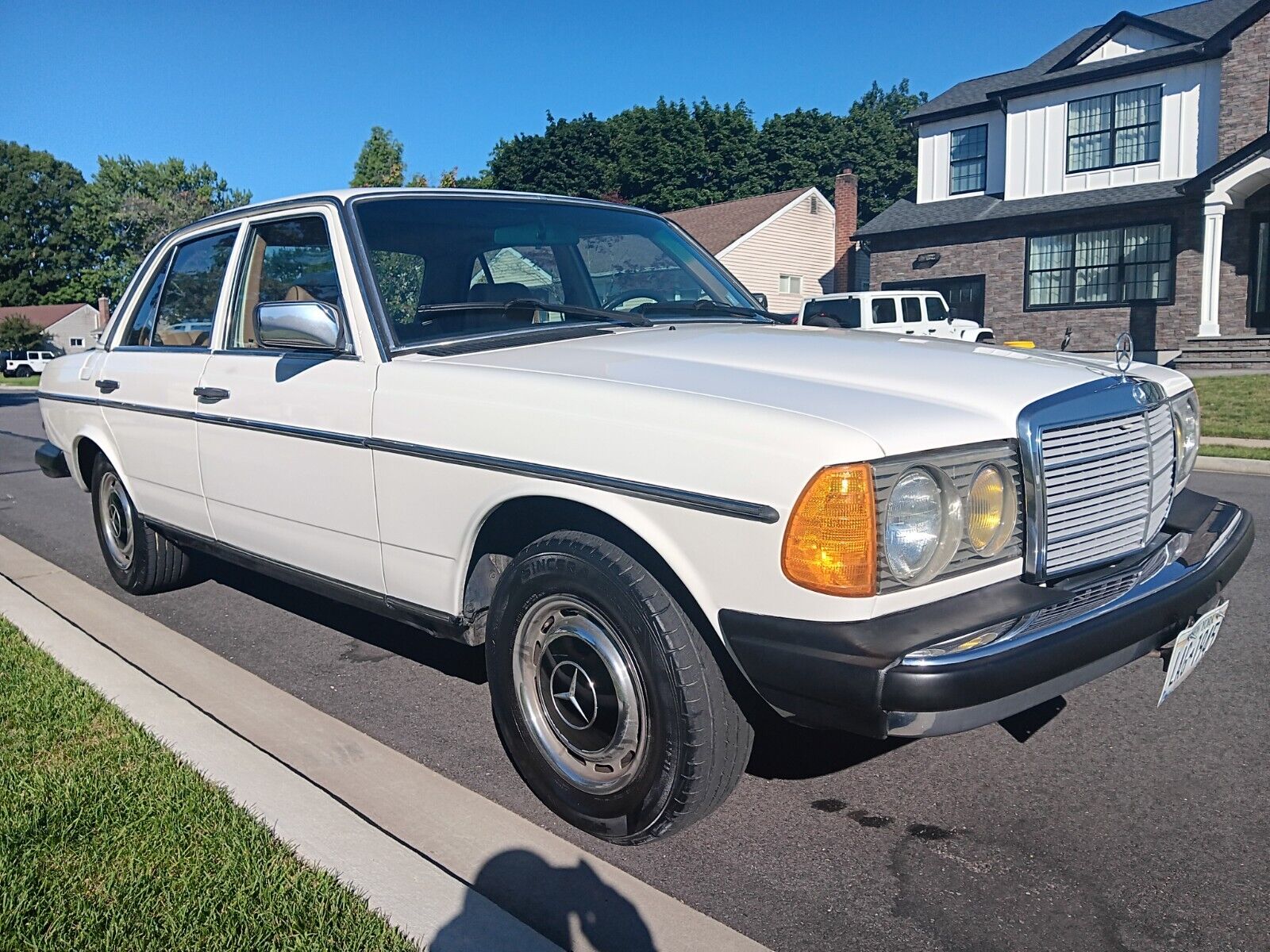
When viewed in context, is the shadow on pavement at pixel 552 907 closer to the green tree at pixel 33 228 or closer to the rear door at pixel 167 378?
the rear door at pixel 167 378

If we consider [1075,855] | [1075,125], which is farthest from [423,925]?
[1075,125]

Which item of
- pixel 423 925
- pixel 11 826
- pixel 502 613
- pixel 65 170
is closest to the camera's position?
pixel 423 925

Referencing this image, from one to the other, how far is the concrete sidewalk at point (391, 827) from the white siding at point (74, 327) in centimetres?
7708

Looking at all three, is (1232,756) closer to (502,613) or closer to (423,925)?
(502,613)

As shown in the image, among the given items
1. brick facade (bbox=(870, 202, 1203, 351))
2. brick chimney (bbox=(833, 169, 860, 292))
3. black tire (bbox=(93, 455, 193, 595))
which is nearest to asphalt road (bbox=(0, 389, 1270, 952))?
black tire (bbox=(93, 455, 193, 595))

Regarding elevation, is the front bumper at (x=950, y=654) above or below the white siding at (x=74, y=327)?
above

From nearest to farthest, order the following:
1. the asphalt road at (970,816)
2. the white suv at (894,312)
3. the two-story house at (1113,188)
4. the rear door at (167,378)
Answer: the asphalt road at (970,816) < the rear door at (167,378) < the white suv at (894,312) < the two-story house at (1113,188)

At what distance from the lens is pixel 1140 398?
307 centimetres

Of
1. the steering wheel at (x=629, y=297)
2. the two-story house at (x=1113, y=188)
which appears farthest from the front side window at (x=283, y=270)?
the two-story house at (x=1113, y=188)

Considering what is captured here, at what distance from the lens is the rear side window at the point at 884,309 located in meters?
20.3

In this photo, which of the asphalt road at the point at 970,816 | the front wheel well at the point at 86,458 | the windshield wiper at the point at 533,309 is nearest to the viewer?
the asphalt road at the point at 970,816

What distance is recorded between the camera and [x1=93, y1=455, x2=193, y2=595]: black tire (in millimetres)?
5301

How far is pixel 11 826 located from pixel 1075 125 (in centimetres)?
2673

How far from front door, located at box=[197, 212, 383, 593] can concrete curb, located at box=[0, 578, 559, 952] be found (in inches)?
25.5
